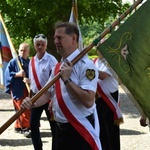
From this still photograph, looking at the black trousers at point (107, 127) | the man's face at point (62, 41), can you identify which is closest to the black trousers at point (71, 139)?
the man's face at point (62, 41)

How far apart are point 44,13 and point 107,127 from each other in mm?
9901

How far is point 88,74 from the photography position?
4.37m

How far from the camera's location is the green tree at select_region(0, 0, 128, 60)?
52.3 ft

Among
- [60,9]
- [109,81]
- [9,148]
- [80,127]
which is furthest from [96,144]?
[60,9]

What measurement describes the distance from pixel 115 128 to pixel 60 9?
9888 millimetres

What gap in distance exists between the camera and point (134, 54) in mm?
4102

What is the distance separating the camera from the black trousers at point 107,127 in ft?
21.3

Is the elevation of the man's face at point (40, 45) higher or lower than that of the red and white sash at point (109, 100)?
higher

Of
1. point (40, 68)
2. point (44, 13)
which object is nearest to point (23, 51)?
point (40, 68)

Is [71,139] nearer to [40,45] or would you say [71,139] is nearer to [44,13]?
[40,45]

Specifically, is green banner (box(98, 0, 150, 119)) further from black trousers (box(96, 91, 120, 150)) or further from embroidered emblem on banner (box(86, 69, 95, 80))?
black trousers (box(96, 91, 120, 150))

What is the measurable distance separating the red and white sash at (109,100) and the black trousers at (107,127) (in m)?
0.05

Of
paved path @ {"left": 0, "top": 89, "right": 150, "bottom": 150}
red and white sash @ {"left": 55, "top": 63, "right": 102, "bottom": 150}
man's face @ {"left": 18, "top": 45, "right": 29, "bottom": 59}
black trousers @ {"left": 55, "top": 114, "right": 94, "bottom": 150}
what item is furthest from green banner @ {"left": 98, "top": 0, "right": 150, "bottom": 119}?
man's face @ {"left": 18, "top": 45, "right": 29, "bottom": 59}

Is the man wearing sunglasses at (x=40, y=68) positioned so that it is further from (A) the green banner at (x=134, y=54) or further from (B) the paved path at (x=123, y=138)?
(A) the green banner at (x=134, y=54)
